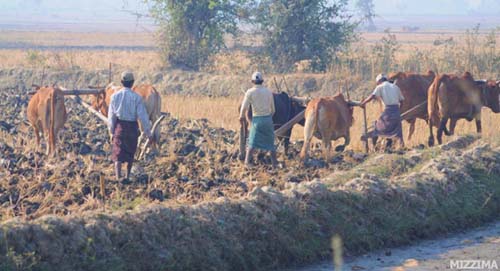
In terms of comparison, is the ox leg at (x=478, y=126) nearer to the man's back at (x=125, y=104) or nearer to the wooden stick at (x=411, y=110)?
the wooden stick at (x=411, y=110)

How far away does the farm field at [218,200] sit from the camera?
7.68 meters

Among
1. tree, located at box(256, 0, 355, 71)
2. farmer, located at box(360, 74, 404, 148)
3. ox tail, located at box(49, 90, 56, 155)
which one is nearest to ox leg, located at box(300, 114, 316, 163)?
farmer, located at box(360, 74, 404, 148)

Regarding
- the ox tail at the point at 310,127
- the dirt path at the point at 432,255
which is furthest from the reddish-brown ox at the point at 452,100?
the dirt path at the point at 432,255

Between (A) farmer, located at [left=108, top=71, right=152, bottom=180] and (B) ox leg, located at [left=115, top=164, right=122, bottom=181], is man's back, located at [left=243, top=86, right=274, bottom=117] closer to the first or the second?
(A) farmer, located at [left=108, top=71, right=152, bottom=180]

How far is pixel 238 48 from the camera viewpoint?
2909 centimetres

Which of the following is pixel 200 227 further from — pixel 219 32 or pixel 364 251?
pixel 219 32

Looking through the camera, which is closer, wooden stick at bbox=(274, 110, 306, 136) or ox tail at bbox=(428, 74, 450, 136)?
wooden stick at bbox=(274, 110, 306, 136)

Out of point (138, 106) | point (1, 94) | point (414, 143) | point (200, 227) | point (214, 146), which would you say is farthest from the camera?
point (1, 94)

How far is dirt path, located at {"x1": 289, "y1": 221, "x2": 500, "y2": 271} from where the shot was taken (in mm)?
8570

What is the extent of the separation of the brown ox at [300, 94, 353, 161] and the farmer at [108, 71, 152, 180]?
2819 millimetres

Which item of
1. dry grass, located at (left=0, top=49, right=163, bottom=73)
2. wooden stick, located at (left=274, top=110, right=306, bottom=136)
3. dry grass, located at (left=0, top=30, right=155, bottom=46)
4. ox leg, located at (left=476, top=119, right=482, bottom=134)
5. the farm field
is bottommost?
the farm field

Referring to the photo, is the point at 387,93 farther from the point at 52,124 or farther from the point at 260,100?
the point at 52,124

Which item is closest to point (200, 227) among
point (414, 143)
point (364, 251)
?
point (364, 251)

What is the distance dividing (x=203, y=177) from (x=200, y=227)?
3.45 metres
